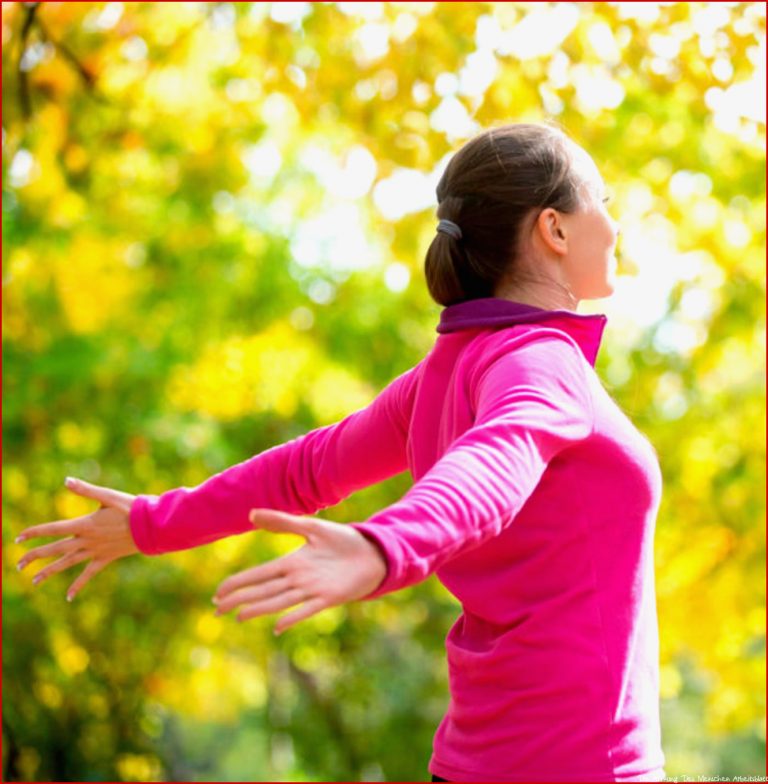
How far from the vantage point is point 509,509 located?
5.00 feet

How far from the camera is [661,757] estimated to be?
1.81m

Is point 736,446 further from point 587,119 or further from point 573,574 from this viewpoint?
point 573,574

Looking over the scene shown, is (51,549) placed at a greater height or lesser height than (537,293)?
lesser

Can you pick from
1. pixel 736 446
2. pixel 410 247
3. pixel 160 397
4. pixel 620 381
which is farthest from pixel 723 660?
pixel 160 397

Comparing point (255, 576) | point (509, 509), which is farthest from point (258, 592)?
point (509, 509)

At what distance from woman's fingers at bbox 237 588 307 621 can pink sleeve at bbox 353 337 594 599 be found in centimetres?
8

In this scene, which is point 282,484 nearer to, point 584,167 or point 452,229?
point 452,229

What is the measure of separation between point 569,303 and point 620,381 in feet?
21.8

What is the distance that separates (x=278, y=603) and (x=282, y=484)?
907mm

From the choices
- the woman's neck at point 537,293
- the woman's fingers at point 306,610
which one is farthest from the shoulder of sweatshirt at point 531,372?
the woman's fingers at point 306,610

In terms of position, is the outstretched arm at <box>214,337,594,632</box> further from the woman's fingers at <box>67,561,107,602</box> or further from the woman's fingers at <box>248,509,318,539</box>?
the woman's fingers at <box>67,561,107,602</box>

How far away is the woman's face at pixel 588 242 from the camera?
1.97m

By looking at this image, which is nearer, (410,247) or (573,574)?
(573,574)

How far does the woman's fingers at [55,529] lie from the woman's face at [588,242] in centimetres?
93
